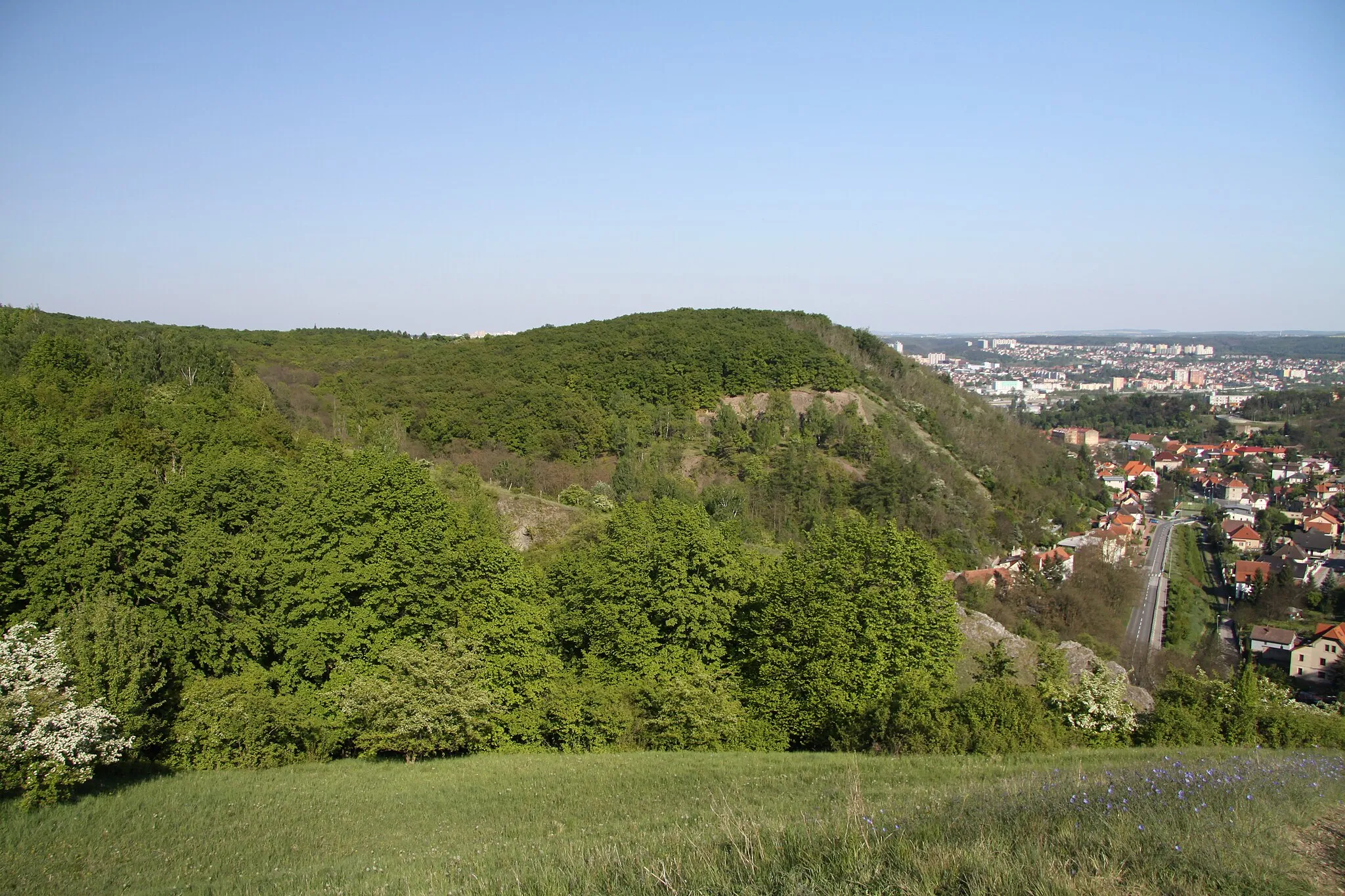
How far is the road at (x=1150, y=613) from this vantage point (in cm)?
4572

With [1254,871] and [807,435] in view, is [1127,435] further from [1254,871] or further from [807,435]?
[1254,871]

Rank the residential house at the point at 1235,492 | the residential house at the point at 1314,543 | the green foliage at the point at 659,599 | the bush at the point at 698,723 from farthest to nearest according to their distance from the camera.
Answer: the residential house at the point at 1235,492 < the residential house at the point at 1314,543 < the green foliage at the point at 659,599 < the bush at the point at 698,723

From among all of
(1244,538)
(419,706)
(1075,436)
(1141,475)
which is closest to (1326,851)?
(419,706)

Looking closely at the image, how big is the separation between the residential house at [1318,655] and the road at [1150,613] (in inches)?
280

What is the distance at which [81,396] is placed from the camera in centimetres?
3597

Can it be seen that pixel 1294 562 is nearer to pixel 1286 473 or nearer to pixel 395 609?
pixel 1286 473

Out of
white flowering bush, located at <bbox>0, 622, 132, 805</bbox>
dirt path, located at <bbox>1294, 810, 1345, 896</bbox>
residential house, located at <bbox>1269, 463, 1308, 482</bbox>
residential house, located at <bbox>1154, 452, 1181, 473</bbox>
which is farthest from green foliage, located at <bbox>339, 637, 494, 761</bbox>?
residential house, located at <bbox>1154, 452, 1181, 473</bbox>

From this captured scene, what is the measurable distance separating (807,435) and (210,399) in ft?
164

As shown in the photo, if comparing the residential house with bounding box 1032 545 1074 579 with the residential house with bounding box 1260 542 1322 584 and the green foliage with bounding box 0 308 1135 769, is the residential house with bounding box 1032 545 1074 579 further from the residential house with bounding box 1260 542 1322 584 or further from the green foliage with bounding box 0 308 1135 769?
the green foliage with bounding box 0 308 1135 769

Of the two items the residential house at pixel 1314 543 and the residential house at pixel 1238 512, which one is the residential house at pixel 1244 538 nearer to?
the residential house at pixel 1314 543

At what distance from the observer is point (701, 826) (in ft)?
27.7

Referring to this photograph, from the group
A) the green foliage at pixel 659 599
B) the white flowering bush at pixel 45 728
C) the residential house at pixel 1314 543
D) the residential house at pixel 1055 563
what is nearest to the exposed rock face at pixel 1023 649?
the green foliage at pixel 659 599

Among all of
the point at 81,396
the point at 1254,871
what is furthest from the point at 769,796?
the point at 81,396

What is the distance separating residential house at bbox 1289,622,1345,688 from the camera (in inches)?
1794
